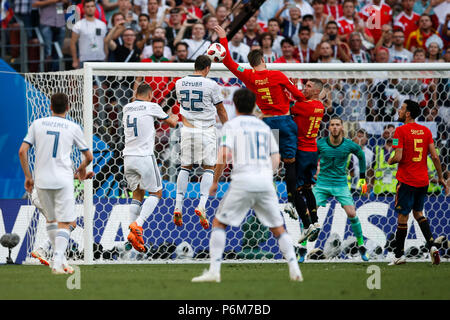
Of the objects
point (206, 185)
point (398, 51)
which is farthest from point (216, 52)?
point (398, 51)

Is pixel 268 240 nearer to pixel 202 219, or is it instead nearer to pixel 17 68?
pixel 202 219

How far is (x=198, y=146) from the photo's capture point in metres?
11.4

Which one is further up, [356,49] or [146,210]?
[356,49]

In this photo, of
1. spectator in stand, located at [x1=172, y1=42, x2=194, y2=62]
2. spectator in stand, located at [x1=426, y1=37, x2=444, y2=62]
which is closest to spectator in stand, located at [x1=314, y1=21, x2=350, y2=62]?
spectator in stand, located at [x1=426, y1=37, x2=444, y2=62]

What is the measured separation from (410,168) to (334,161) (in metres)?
1.18

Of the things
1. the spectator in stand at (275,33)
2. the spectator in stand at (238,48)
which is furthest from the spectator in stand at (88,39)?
the spectator in stand at (275,33)

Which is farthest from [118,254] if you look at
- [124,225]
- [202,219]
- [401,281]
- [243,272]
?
[401,281]

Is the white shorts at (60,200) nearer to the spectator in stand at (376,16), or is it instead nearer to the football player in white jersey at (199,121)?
the football player in white jersey at (199,121)

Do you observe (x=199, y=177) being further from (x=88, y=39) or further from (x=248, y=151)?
(x=248, y=151)

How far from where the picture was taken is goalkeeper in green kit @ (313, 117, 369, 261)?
39.8 feet

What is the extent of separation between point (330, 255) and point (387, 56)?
5135 millimetres

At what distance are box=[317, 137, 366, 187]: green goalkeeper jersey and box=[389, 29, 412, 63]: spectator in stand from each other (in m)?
4.97

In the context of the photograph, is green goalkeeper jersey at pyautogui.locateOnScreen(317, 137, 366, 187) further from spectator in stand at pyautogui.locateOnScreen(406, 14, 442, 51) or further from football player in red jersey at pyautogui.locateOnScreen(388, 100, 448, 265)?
spectator in stand at pyautogui.locateOnScreen(406, 14, 442, 51)

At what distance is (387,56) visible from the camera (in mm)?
16078
